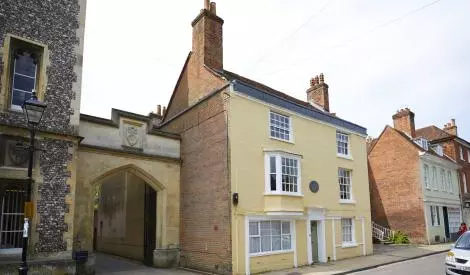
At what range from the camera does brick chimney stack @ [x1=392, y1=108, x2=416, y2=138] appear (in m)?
32.4

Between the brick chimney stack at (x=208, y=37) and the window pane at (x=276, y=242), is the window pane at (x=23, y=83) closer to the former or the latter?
the brick chimney stack at (x=208, y=37)

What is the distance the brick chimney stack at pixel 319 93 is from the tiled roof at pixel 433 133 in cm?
1628

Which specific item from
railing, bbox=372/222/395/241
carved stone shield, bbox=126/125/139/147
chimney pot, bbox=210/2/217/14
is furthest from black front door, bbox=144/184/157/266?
railing, bbox=372/222/395/241

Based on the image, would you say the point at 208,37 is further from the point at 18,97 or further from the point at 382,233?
the point at 382,233

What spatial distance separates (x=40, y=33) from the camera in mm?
13250

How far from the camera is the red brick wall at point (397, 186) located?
2878cm

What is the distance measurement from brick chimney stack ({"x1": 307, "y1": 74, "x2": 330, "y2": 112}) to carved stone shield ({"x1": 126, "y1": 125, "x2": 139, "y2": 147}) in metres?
13.6

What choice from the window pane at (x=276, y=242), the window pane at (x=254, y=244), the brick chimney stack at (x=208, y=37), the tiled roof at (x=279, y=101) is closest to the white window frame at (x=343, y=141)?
the tiled roof at (x=279, y=101)

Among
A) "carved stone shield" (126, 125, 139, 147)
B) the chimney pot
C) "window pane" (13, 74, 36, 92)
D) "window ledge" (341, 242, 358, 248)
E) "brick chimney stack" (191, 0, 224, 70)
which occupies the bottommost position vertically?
"window ledge" (341, 242, 358, 248)

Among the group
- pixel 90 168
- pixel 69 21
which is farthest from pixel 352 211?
pixel 69 21

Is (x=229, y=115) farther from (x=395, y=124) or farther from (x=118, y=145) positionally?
(x=395, y=124)

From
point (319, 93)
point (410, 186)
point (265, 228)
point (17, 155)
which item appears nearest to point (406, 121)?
point (410, 186)

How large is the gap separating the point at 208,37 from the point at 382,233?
66.2 ft

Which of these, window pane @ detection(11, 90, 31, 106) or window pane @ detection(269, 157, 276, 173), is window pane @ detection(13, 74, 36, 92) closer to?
window pane @ detection(11, 90, 31, 106)
